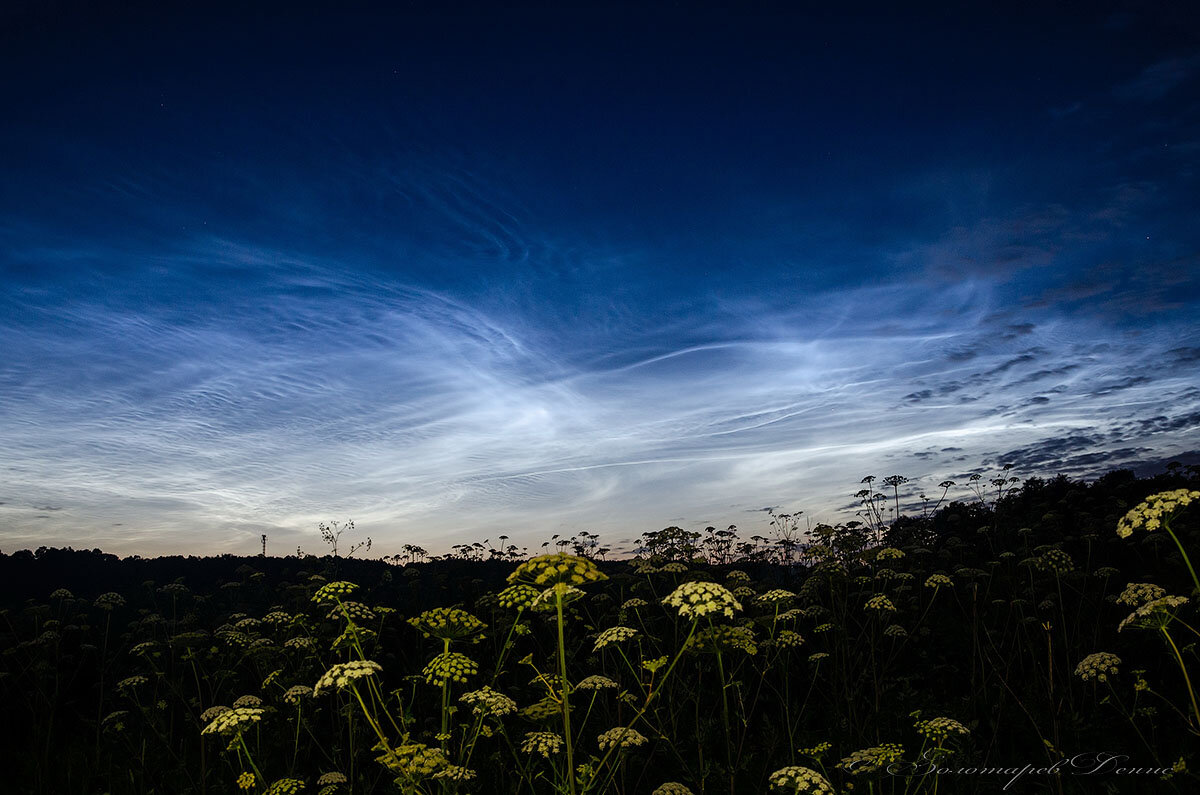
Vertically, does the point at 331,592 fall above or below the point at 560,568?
below

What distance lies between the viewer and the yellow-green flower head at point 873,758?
190 inches

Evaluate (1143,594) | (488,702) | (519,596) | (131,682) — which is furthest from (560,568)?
(131,682)

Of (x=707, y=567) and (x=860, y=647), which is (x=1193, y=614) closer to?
(x=860, y=647)

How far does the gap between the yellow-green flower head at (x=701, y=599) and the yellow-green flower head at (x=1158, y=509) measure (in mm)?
2750

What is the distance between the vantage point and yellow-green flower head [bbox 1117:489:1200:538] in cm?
437

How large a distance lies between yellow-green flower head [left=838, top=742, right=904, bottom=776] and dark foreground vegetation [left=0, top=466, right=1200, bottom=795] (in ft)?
0.16

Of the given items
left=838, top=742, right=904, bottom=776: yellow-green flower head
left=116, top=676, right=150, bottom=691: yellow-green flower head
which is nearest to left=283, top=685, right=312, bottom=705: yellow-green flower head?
left=116, top=676, right=150, bottom=691: yellow-green flower head

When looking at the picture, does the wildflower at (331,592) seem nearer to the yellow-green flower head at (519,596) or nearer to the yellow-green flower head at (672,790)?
the yellow-green flower head at (519,596)

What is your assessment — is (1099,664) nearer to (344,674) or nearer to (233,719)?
(344,674)

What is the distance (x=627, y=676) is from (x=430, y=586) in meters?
7.27

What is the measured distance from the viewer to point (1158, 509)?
4.52 m

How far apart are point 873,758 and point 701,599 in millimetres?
2212

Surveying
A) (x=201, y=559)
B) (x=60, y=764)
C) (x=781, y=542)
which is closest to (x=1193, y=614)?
(x=781, y=542)

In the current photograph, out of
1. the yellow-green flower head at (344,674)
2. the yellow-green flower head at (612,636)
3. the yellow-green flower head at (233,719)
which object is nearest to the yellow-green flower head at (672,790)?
the yellow-green flower head at (612,636)
